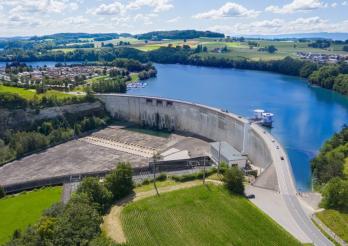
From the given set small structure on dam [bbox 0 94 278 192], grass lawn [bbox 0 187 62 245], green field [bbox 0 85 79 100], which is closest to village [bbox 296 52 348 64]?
small structure on dam [bbox 0 94 278 192]

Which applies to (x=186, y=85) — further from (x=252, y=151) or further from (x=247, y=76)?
(x=252, y=151)

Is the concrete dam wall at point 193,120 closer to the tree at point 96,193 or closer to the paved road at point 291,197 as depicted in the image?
the paved road at point 291,197

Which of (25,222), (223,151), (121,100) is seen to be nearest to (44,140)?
(121,100)

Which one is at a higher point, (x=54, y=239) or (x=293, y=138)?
(x=54, y=239)

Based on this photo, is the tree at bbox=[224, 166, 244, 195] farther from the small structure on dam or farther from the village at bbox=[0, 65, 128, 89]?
the village at bbox=[0, 65, 128, 89]

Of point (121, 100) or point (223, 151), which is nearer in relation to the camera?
point (223, 151)

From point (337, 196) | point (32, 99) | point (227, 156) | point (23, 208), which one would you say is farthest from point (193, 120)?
point (337, 196)

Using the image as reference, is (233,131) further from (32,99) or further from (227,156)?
(32,99)
